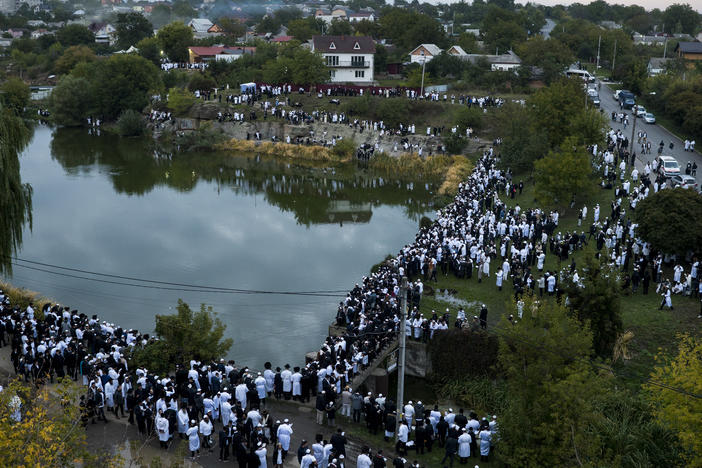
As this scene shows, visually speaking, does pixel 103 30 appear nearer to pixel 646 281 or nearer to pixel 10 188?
pixel 10 188

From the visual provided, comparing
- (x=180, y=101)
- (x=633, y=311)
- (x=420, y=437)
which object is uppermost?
(x=180, y=101)

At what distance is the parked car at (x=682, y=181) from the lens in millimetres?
33544

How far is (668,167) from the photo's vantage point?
36.8 meters

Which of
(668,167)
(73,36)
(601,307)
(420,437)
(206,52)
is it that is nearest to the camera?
(420,437)

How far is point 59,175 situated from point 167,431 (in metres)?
38.4

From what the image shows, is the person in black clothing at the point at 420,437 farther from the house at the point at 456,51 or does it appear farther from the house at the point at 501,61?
the house at the point at 456,51

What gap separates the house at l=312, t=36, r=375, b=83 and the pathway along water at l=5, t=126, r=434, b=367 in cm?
1891

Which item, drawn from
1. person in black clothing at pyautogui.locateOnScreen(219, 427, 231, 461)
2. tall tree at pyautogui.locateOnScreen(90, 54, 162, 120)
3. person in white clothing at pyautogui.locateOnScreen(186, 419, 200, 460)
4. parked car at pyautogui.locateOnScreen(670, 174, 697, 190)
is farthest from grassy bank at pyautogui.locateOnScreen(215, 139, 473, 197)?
person in white clothing at pyautogui.locateOnScreen(186, 419, 200, 460)

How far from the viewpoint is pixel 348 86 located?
2534 inches

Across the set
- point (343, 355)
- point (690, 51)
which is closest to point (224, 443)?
point (343, 355)

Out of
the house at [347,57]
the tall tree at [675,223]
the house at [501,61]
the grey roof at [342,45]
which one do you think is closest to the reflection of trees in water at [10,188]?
the tall tree at [675,223]

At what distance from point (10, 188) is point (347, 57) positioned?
52012 mm

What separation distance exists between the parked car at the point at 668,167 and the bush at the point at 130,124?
43.7 meters

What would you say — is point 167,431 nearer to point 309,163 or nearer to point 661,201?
point 661,201
